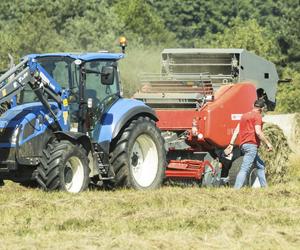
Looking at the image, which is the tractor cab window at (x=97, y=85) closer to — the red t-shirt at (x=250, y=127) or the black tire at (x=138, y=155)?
the black tire at (x=138, y=155)

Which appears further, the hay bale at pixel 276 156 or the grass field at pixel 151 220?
the hay bale at pixel 276 156

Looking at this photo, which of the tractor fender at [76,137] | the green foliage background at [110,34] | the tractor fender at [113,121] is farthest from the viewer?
the green foliage background at [110,34]

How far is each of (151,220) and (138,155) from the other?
4.51 m

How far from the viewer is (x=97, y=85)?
13.9m

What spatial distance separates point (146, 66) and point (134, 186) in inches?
476

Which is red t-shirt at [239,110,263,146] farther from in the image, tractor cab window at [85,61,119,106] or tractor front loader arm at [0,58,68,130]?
tractor front loader arm at [0,58,68,130]

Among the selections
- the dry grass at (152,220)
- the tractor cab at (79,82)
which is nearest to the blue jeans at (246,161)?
the dry grass at (152,220)

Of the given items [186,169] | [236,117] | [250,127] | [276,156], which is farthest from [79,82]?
[276,156]

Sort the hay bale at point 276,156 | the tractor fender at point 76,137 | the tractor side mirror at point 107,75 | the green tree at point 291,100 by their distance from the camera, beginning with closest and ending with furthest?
the tractor fender at point 76,137, the tractor side mirror at point 107,75, the hay bale at point 276,156, the green tree at point 291,100

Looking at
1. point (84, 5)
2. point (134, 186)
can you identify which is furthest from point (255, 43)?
point (134, 186)

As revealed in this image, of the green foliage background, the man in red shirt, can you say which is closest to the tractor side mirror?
the man in red shirt

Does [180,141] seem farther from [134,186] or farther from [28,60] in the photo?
[28,60]

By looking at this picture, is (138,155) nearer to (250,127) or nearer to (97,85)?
(97,85)

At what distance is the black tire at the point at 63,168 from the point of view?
1245 centimetres
